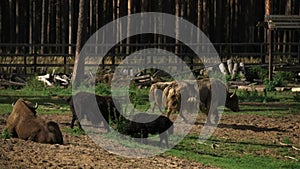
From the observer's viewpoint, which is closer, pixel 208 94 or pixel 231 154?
pixel 231 154

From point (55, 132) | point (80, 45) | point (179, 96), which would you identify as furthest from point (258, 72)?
point (55, 132)

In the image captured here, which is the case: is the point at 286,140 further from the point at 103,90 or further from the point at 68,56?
the point at 68,56

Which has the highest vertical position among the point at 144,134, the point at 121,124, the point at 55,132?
the point at 55,132

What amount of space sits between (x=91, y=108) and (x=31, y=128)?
3155 millimetres

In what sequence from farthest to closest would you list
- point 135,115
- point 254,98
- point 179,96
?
point 254,98
point 179,96
point 135,115

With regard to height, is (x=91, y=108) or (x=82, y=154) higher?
(x=91, y=108)

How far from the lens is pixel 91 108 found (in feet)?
59.0

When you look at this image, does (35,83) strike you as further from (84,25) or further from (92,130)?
(92,130)

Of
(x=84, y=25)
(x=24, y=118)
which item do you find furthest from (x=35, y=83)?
(x=24, y=118)

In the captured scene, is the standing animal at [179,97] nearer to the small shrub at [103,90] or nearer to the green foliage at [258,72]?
the small shrub at [103,90]

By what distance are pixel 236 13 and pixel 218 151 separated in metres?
37.3

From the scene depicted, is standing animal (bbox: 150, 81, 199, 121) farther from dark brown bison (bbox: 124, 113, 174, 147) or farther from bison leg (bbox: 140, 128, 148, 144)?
bison leg (bbox: 140, 128, 148, 144)

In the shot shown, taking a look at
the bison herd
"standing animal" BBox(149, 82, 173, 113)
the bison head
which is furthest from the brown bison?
the bison head

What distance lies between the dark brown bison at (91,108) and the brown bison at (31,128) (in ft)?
8.12
